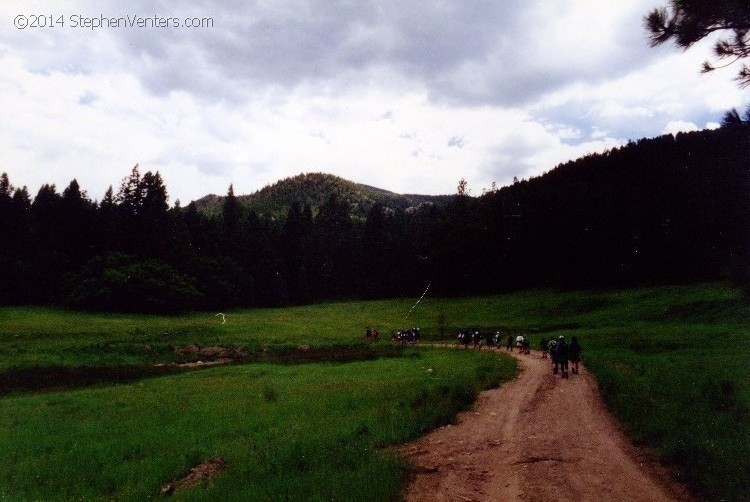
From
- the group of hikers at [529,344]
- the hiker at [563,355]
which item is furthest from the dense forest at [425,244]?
the hiker at [563,355]

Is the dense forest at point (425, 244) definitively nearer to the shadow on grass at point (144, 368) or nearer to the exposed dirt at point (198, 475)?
the shadow on grass at point (144, 368)

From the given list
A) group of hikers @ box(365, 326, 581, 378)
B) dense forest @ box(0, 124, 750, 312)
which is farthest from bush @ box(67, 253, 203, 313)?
group of hikers @ box(365, 326, 581, 378)

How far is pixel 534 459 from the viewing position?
11281 millimetres

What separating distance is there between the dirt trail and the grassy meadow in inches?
23.4

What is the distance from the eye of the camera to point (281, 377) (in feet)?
92.2

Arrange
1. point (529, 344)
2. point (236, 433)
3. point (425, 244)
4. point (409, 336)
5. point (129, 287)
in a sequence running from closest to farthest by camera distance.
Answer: point (236, 433) → point (529, 344) → point (409, 336) → point (129, 287) → point (425, 244)

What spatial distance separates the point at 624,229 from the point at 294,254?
2812 inches

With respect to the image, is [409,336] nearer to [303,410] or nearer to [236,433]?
[303,410]

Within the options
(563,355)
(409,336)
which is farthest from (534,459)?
(409,336)

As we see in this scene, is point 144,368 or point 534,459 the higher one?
point 534,459

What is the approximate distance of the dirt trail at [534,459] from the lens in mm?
9391

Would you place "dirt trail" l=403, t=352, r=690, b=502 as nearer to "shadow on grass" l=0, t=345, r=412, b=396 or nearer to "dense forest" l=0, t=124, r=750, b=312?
"shadow on grass" l=0, t=345, r=412, b=396

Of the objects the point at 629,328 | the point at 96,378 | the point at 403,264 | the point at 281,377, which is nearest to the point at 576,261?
the point at 629,328

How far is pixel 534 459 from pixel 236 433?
944 cm
